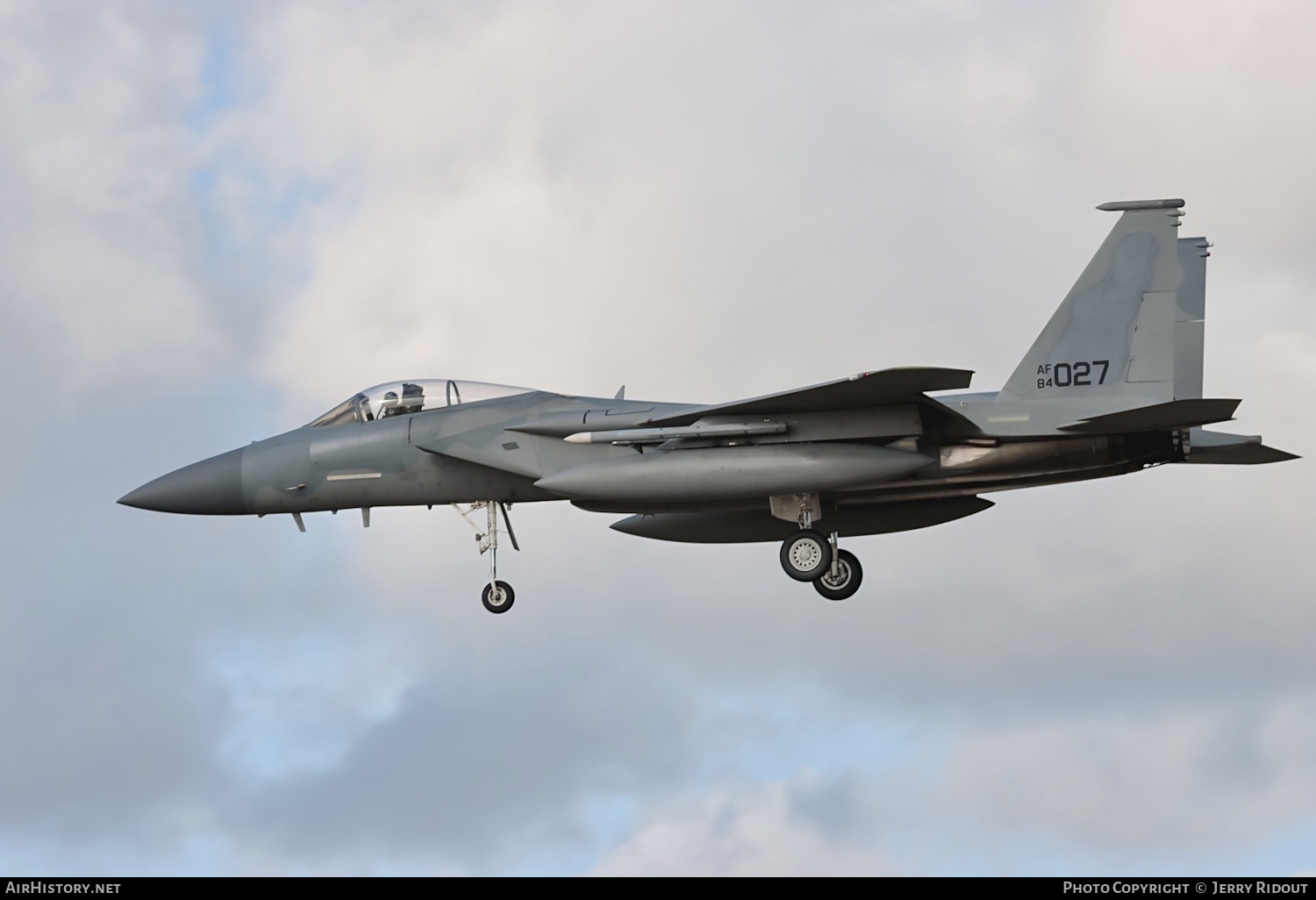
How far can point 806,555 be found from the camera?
2142 cm

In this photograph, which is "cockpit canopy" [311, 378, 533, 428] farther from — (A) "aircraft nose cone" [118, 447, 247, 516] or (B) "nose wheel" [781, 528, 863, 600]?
(B) "nose wheel" [781, 528, 863, 600]

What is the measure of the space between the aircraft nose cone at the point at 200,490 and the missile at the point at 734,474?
4.40 m

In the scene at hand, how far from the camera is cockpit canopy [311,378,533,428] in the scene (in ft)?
74.2

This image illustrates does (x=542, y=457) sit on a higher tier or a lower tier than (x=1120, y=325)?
lower

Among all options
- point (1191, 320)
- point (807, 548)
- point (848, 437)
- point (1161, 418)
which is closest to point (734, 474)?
point (848, 437)

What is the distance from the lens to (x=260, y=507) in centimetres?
2266

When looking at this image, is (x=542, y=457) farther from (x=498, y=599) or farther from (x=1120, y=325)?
(x=1120, y=325)

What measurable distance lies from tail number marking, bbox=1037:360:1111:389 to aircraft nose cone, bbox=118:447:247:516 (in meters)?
9.93

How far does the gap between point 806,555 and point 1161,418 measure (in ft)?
14.4

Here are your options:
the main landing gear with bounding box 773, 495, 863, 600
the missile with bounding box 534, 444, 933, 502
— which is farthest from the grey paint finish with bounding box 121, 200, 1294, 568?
the main landing gear with bounding box 773, 495, 863, 600

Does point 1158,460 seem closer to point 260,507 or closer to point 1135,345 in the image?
point 1135,345

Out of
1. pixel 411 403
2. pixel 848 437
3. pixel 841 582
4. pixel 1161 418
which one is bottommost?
pixel 841 582
